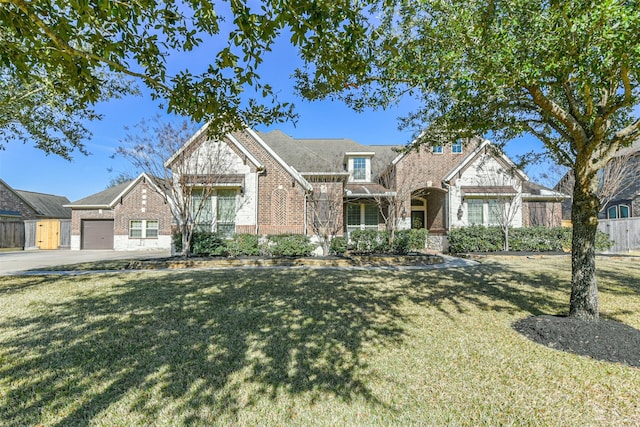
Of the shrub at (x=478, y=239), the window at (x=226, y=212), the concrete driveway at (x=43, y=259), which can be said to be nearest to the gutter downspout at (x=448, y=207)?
the shrub at (x=478, y=239)

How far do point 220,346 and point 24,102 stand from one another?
356 inches

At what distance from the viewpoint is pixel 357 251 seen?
15.1 meters

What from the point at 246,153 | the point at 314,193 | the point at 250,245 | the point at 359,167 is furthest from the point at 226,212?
the point at 359,167

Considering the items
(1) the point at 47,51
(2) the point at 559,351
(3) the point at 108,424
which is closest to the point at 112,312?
(3) the point at 108,424

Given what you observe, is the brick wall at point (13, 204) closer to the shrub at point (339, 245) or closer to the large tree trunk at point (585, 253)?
the shrub at point (339, 245)

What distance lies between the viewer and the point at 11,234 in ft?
82.9

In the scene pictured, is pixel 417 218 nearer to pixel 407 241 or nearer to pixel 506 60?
pixel 407 241

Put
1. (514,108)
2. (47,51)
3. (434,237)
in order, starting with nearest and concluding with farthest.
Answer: (47,51)
(514,108)
(434,237)

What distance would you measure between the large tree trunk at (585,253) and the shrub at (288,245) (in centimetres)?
1013

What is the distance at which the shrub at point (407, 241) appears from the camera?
49.8 ft

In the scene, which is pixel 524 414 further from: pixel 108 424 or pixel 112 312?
pixel 112 312

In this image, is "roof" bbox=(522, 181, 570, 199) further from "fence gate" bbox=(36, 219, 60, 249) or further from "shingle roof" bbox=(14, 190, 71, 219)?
"shingle roof" bbox=(14, 190, 71, 219)

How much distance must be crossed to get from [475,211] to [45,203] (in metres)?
39.5

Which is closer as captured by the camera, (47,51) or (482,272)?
(47,51)
